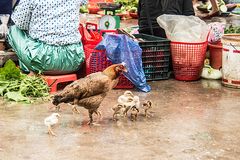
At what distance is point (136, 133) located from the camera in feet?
16.5

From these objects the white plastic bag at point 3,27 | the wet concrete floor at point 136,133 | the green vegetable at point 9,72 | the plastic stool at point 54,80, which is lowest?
the wet concrete floor at point 136,133

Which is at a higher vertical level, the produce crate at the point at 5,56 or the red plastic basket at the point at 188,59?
the produce crate at the point at 5,56

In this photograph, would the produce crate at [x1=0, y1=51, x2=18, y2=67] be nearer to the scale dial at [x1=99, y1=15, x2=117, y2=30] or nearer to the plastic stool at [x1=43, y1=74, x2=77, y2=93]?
the plastic stool at [x1=43, y1=74, x2=77, y2=93]

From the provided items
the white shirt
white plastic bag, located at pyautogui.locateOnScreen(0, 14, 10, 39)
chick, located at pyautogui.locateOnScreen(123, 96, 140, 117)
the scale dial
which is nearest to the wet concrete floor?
chick, located at pyautogui.locateOnScreen(123, 96, 140, 117)

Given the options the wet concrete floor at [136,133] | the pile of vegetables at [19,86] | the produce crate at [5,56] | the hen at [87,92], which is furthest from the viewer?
the produce crate at [5,56]

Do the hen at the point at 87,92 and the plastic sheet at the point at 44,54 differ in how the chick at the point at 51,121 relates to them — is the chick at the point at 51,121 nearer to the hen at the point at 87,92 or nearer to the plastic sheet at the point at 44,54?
the hen at the point at 87,92

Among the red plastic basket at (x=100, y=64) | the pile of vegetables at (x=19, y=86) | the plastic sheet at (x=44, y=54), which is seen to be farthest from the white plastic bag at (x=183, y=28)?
the pile of vegetables at (x=19, y=86)

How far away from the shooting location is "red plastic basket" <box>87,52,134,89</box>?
6.62m

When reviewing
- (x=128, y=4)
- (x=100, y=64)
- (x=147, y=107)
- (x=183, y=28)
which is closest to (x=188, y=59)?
(x=183, y=28)

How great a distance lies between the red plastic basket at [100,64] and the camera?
261 inches

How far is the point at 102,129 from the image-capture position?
5.11m

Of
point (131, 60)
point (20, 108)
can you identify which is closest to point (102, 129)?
point (20, 108)

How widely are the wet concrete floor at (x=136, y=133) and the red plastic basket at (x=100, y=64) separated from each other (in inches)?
12.0

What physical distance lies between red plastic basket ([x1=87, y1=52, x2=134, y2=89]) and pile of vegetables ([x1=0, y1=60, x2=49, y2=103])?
64 cm
